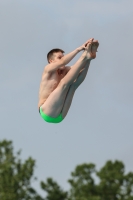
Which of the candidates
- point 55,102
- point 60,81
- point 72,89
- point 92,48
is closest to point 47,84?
point 60,81

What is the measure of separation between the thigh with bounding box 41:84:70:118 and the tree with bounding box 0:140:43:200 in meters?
39.8

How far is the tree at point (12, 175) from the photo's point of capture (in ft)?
216

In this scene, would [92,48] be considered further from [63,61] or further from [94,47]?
[63,61]

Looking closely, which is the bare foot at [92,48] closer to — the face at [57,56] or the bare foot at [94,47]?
the bare foot at [94,47]

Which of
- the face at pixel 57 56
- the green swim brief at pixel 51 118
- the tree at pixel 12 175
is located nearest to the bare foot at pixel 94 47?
the face at pixel 57 56

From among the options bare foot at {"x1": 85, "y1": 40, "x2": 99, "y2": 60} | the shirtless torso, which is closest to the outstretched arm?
bare foot at {"x1": 85, "y1": 40, "x2": 99, "y2": 60}

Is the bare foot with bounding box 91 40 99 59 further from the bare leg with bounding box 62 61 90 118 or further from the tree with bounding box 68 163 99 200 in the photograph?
the tree with bounding box 68 163 99 200

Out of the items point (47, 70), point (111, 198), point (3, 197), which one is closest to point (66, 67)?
point (47, 70)

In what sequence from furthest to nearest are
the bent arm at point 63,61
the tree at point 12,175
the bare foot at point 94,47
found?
1. the tree at point 12,175
2. the bent arm at point 63,61
3. the bare foot at point 94,47

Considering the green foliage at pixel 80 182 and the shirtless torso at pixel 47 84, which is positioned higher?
the green foliage at pixel 80 182

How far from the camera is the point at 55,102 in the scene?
26125 millimetres

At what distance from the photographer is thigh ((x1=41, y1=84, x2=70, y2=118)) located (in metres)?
26.1

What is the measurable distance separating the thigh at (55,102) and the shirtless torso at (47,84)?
0.59ft

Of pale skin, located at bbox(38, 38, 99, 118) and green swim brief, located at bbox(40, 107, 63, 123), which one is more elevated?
pale skin, located at bbox(38, 38, 99, 118)
